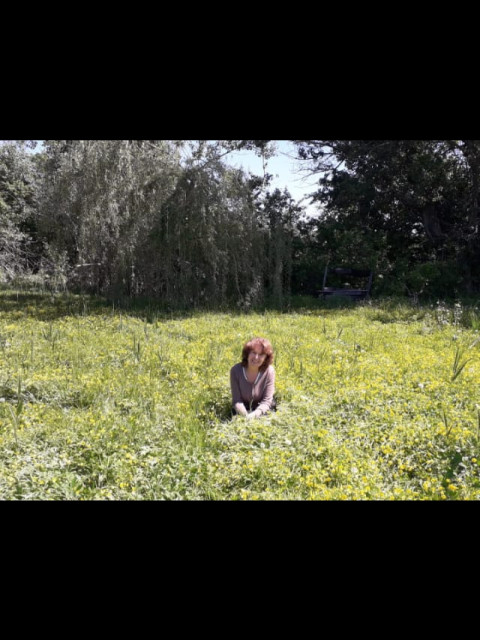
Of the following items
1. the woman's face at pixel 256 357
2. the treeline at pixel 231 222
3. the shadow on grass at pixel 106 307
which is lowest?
the woman's face at pixel 256 357

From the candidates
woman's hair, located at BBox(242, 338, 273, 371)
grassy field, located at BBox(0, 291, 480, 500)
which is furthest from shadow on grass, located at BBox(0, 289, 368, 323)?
woman's hair, located at BBox(242, 338, 273, 371)

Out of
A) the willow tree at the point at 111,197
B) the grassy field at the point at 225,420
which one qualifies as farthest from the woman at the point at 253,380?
the willow tree at the point at 111,197

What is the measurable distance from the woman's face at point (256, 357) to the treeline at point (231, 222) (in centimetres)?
595

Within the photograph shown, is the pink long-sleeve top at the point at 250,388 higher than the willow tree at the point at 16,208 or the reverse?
the reverse

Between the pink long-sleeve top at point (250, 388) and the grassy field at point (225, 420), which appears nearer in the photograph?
the grassy field at point (225, 420)

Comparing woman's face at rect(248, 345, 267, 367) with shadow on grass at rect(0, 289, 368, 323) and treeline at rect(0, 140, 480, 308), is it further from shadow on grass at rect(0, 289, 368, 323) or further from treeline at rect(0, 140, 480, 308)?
treeline at rect(0, 140, 480, 308)

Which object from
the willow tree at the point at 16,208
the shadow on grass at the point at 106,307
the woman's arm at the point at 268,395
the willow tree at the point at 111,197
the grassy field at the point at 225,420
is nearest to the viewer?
the grassy field at the point at 225,420

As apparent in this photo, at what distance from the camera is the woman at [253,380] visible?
4000mm

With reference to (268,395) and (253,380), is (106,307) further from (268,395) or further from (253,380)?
(268,395)

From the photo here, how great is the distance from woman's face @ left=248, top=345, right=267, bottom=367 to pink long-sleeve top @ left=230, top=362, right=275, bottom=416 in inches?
3.9

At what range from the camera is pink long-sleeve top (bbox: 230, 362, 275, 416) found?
4.00m

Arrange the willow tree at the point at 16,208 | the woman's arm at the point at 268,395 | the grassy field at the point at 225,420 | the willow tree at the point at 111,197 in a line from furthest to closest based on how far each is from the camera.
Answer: the willow tree at the point at 16,208, the willow tree at the point at 111,197, the woman's arm at the point at 268,395, the grassy field at the point at 225,420

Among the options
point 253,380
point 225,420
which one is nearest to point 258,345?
point 253,380

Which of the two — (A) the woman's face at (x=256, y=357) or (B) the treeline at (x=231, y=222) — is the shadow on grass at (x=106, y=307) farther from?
(A) the woman's face at (x=256, y=357)
